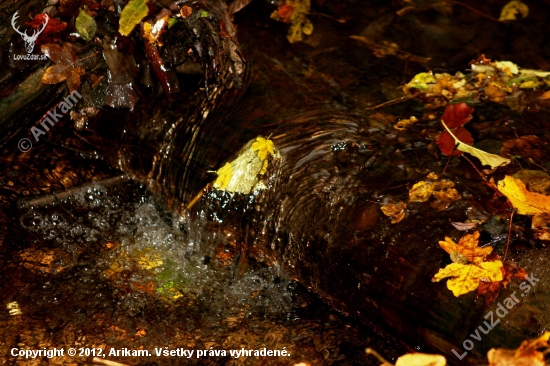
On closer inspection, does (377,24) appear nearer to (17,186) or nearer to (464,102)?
(464,102)

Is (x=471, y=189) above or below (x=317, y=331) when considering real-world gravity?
above

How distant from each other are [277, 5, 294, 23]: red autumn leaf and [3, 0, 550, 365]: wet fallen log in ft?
1.33

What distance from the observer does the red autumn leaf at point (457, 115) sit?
2.91 m

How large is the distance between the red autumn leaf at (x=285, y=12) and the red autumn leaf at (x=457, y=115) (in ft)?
4.86

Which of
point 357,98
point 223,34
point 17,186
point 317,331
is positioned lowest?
point 317,331

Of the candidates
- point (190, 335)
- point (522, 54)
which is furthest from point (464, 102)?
point (190, 335)

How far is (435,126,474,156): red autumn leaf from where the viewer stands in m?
2.69

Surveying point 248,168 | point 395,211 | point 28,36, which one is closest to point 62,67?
point 28,36

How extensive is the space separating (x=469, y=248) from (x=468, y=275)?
107mm

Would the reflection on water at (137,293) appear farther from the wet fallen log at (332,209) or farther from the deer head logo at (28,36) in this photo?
the deer head logo at (28,36)

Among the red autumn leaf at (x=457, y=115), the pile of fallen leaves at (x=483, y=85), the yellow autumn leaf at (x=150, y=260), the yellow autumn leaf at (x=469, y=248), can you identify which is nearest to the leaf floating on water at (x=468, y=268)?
the yellow autumn leaf at (x=469, y=248)

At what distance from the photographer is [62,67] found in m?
3.22

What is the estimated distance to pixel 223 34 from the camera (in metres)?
3.24

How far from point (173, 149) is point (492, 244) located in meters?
1.70
